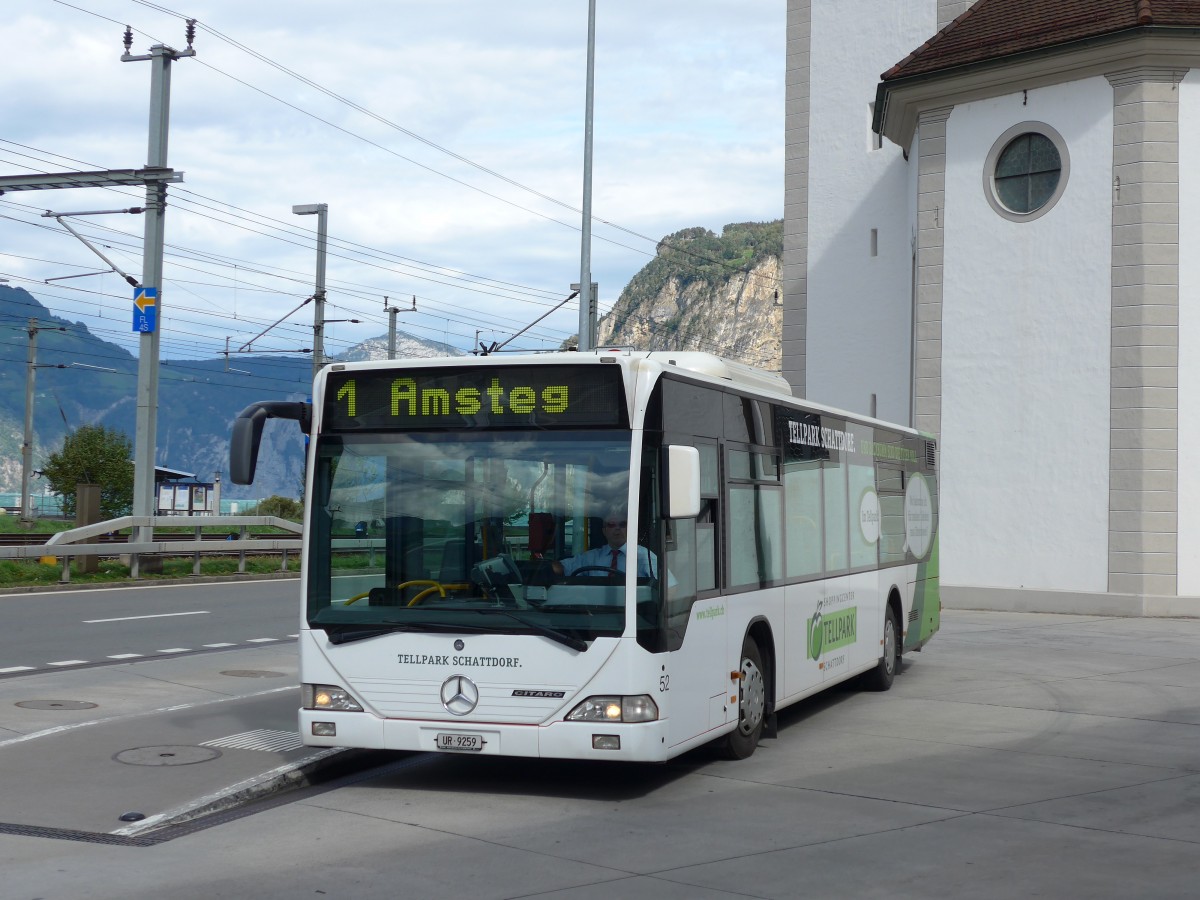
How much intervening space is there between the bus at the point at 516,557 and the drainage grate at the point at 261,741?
47.8 inches

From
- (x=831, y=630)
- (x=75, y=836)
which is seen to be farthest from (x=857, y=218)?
(x=75, y=836)

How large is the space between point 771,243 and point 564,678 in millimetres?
186456

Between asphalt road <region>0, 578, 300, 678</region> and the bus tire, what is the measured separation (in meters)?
5.51

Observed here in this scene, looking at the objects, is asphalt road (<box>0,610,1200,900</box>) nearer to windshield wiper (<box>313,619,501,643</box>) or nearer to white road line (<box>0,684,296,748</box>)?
white road line (<box>0,684,296,748</box>)

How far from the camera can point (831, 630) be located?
11.7m

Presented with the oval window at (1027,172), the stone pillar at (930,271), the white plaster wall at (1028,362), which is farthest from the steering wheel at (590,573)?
the oval window at (1027,172)

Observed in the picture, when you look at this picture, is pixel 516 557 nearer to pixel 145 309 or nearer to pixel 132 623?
pixel 132 623

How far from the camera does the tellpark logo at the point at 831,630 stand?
11219 millimetres

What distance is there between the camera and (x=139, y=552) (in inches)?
1056

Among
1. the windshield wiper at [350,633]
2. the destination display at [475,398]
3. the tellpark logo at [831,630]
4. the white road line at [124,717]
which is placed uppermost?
the destination display at [475,398]

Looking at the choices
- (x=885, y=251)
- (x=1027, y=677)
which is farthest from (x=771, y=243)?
(x=1027, y=677)

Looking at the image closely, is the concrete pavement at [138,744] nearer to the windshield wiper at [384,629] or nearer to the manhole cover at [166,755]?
the manhole cover at [166,755]

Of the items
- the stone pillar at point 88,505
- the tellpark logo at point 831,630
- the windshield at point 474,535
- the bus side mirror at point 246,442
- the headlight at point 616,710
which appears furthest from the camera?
the stone pillar at point 88,505

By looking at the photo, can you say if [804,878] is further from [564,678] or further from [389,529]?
[389,529]
